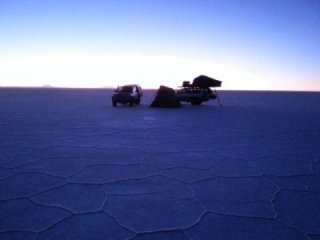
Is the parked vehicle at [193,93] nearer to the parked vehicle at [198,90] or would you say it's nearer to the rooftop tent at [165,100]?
the parked vehicle at [198,90]

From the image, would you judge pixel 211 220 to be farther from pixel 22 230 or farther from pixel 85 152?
pixel 85 152

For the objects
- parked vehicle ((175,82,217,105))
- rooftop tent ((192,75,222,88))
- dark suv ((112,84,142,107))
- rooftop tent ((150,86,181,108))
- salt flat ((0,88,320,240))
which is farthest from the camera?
parked vehicle ((175,82,217,105))

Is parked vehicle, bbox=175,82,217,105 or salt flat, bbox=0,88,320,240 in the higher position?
parked vehicle, bbox=175,82,217,105

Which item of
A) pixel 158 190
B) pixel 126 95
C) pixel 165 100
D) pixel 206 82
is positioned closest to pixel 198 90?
pixel 206 82

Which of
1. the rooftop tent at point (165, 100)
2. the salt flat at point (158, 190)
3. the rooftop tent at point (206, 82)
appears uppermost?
the rooftop tent at point (206, 82)

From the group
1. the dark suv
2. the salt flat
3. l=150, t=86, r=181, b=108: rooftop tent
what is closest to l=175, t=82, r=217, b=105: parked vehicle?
l=150, t=86, r=181, b=108: rooftop tent

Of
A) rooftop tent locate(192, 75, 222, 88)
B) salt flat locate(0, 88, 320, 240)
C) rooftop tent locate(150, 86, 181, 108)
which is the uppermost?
rooftop tent locate(192, 75, 222, 88)

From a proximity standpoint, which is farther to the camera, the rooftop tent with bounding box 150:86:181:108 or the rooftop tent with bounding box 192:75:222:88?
the rooftop tent with bounding box 192:75:222:88

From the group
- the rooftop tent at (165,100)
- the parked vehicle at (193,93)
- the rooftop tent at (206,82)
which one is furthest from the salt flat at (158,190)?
the parked vehicle at (193,93)

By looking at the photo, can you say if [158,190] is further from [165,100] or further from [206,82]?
[206,82]

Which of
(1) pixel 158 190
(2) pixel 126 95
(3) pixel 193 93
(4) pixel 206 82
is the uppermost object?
(4) pixel 206 82

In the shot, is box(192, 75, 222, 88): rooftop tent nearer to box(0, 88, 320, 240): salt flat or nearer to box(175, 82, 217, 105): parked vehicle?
box(175, 82, 217, 105): parked vehicle

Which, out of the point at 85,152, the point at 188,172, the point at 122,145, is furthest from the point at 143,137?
the point at 188,172

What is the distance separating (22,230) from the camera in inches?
112
